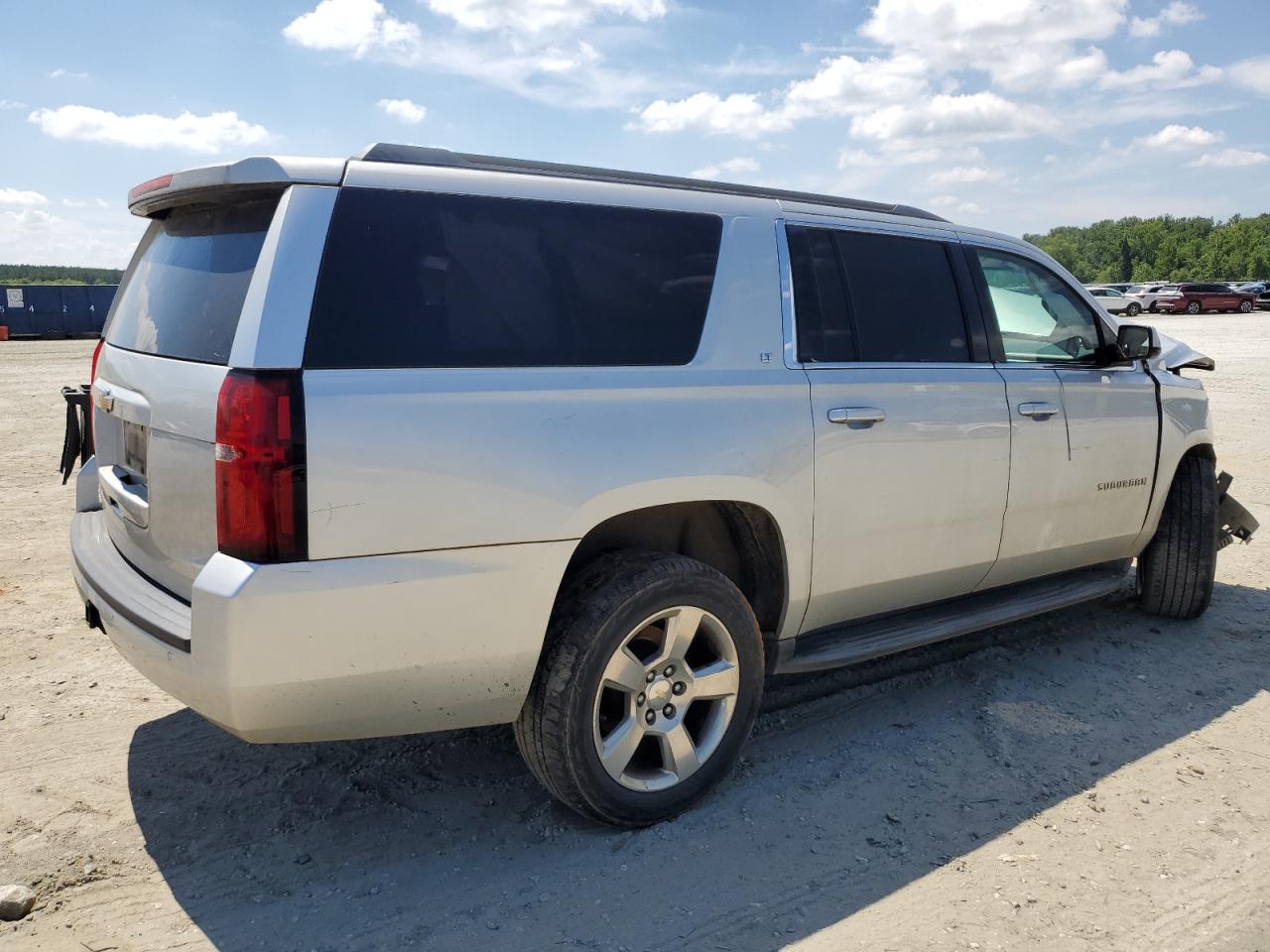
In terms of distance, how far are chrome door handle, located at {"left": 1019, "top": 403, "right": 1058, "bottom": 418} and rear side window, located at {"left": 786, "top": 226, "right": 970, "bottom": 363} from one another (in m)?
0.34

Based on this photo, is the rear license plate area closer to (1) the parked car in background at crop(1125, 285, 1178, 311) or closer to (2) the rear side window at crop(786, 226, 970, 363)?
(2) the rear side window at crop(786, 226, 970, 363)

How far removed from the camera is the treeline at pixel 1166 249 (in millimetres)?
95125

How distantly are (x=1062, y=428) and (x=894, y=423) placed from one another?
112 cm

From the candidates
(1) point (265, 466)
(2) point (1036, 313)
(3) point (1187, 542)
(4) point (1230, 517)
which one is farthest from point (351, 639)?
(4) point (1230, 517)

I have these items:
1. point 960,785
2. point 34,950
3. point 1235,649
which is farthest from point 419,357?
point 1235,649

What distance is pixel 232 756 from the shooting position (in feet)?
11.8

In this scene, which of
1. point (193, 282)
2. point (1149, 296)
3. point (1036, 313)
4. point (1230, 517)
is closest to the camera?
point (193, 282)

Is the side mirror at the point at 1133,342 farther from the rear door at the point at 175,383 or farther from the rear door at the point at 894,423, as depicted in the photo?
the rear door at the point at 175,383

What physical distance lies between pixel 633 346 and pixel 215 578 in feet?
4.42

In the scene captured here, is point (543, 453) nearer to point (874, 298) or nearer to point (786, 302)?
point (786, 302)

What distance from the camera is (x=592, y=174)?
10.9 ft

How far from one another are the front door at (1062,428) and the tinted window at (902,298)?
0.85ft

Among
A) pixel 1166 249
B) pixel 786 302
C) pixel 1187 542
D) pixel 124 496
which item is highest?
pixel 1166 249

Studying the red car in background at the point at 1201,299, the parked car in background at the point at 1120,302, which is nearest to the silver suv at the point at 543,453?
the parked car in background at the point at 1120,302
